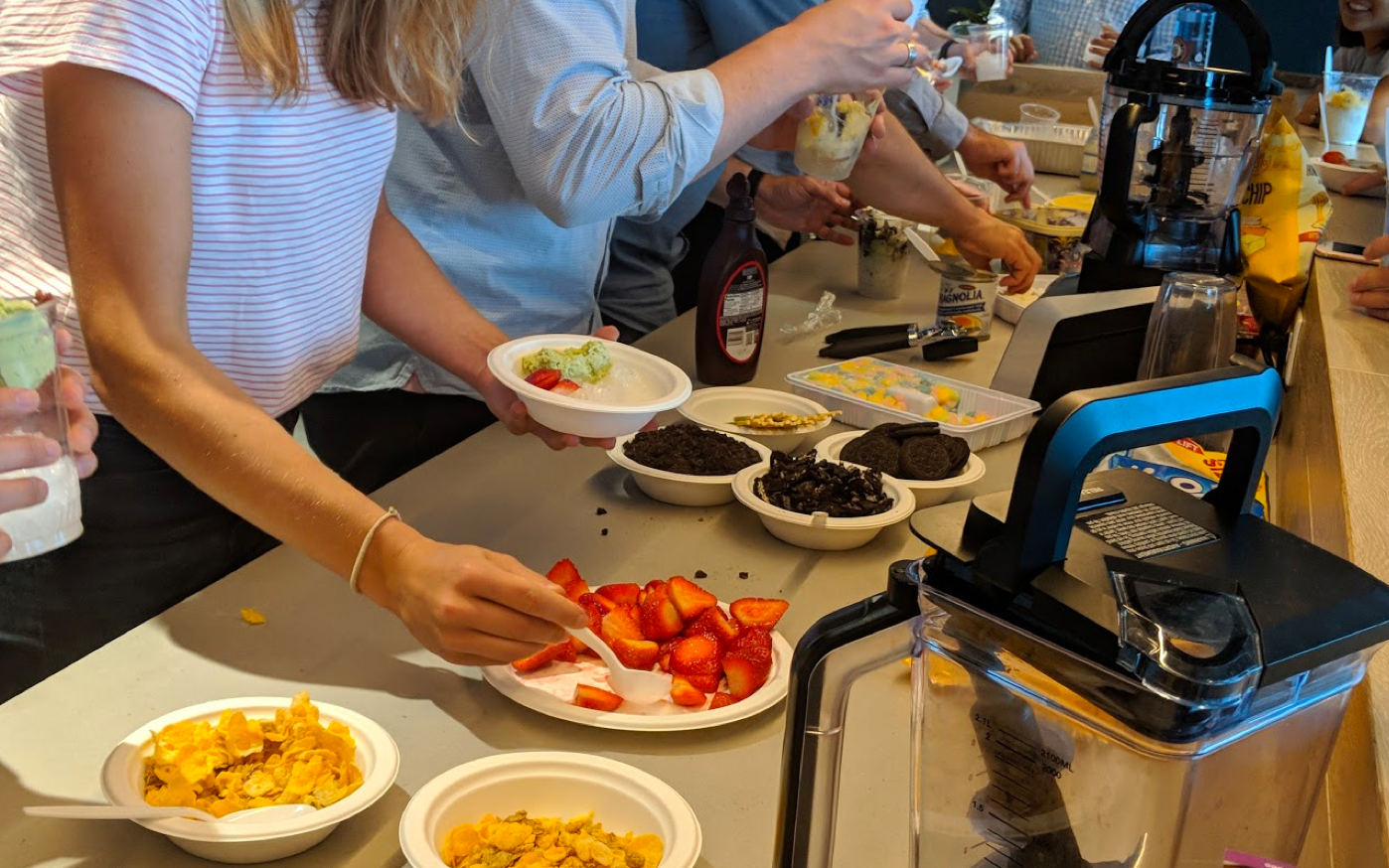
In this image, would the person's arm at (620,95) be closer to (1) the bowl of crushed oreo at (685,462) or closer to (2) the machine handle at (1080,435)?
(1) the bowl of crushed oreo at (685,462)

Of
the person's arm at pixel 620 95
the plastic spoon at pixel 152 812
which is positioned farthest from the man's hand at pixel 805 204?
the plastic spoon at pixel 152 812

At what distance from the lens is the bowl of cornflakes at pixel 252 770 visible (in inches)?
36.0

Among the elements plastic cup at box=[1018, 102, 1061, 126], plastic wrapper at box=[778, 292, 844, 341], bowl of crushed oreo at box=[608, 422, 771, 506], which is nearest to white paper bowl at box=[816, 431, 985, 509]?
bowl of crushed oreo at box=[608, 422, 771, 506]

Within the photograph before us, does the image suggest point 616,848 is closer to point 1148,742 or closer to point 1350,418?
point 1148,742

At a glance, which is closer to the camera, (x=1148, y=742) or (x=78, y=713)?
(x=1148, y=742)

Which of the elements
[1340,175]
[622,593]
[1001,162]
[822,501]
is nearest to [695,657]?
[622,593]

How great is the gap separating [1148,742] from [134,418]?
37.3 inches

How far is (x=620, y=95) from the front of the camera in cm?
165

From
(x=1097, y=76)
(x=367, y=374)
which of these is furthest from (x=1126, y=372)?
(x=1097, y=76)

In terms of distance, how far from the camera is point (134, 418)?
45.5 inches

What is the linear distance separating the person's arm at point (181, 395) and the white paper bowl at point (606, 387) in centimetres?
31

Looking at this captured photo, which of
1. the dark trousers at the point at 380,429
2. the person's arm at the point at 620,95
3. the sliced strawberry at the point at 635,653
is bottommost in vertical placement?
the dark trousers at the point at 380,429

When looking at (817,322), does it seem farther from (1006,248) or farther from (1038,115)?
(1038,115)

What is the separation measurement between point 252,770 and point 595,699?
0.31 metres
